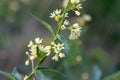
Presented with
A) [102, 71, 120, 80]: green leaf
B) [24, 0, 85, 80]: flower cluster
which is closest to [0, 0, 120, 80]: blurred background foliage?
[102, 71, 120, 80]: green leaf

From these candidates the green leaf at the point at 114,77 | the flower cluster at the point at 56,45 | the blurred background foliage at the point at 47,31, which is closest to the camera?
the flower cluster at the point at 56,45

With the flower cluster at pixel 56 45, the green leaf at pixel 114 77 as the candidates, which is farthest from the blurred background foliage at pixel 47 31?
the flower cluster at pixel 56 45

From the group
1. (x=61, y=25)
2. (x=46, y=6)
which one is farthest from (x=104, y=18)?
(x=61, y=25)

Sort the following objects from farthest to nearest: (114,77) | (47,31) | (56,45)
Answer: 1. (47,31)
2. (114,77)
3. (56,45)

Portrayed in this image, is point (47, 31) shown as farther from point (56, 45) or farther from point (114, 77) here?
point (56, 45)

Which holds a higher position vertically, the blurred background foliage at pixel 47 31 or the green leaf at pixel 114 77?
the blurred background foliage at pixel 47 31

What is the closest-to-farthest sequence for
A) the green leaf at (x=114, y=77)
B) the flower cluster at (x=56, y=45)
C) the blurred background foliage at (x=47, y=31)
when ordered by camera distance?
1. the flower cluster at (x=56, y=45)
2. the green leaf at (x=114, y=77)
3. the blurred background foliage at (x=47, y=31)

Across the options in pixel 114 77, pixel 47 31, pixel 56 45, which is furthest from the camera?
Answer: pixel 47 31

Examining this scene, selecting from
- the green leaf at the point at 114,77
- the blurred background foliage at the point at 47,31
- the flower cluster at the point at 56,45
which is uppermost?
the blurred background foliage at the point at 47,31

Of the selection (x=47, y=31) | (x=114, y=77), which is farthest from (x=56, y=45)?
(x=47, y=31)

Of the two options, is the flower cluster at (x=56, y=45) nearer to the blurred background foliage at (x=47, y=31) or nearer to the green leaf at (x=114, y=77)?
the green leaf at (x=114, y=77)

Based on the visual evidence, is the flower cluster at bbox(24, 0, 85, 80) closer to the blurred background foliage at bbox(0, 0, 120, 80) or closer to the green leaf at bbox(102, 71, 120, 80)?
the green leaf at bbox(102, 71, 120, 80)
